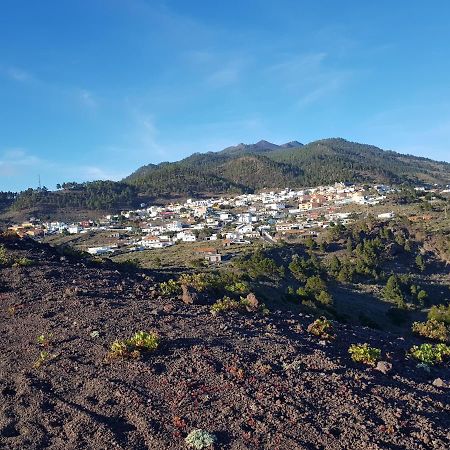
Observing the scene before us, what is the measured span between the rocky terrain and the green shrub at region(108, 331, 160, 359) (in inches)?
4.2

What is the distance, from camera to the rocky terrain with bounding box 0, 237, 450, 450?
5465mm

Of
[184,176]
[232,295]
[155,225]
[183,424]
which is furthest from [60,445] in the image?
[184,176]

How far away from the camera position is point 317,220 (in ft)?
233

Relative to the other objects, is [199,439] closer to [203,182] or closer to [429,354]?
[429,354]

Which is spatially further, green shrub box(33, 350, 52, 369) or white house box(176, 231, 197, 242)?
white house box(176, 231, 197, 242)

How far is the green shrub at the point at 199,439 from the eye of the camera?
17.1 ft

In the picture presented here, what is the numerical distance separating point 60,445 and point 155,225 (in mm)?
77276

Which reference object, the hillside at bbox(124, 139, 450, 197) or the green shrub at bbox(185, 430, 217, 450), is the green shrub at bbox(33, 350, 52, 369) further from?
the hillside at bbox(124, 139, 450, 197)

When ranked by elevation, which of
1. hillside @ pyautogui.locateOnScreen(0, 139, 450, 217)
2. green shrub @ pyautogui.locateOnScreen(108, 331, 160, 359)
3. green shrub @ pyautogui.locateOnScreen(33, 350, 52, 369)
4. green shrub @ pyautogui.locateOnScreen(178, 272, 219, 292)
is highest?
hillside @ pyautogui.locateOnScreen(0, 139, 450, 217)

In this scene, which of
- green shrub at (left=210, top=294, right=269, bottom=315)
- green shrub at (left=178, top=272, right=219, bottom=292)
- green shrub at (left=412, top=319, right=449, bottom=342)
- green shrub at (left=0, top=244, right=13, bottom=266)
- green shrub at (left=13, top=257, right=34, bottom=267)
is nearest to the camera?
green shrub at (left=210, top=294, right=269, bottom=315)

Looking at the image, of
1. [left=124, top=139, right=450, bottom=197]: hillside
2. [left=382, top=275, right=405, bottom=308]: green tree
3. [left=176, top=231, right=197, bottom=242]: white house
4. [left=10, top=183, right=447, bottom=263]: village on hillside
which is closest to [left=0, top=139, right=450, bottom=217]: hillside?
[left=124, top=139, right=450, bottom=197]: hillside

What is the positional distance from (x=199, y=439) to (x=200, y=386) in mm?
1247

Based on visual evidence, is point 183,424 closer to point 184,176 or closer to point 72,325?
point 72,325

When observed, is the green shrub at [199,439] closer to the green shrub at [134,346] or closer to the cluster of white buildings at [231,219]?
the green shrub at [134,346]
